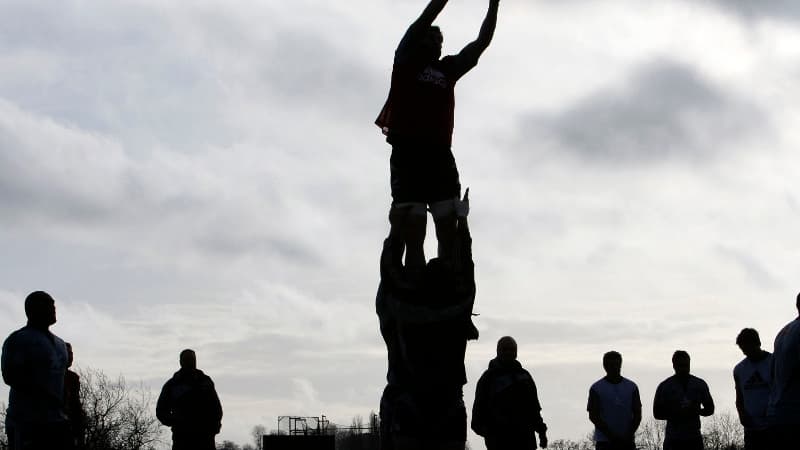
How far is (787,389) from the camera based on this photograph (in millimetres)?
10273

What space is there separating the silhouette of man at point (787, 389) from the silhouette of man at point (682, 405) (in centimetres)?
437

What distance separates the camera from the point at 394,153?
1112 cm

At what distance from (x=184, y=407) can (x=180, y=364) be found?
0.50 metres

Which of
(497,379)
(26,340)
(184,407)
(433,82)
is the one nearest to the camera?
(26,340)

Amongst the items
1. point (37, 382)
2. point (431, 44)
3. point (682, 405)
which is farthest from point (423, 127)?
point (682, 405)

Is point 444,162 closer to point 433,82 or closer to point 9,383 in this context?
point 433,82

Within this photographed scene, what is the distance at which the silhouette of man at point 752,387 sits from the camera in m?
13.3

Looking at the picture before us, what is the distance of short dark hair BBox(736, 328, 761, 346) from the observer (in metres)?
13.9

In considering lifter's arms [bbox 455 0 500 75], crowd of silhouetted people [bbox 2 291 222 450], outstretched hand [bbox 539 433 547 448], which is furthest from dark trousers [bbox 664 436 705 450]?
crowd of silhouetted people [bbox 2 291 222 450]

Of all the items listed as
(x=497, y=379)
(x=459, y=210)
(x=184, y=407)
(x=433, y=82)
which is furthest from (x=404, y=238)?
(x=184, y=407)

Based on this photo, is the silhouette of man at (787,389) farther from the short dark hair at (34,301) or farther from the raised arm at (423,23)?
the short dark hair at (34,301)

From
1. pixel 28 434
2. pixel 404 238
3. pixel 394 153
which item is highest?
pixel 394 153

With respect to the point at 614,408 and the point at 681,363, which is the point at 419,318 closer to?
the point at 614,408

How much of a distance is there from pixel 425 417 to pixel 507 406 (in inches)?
109
